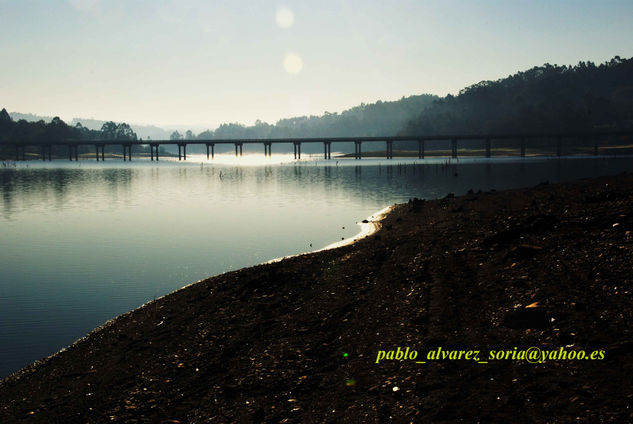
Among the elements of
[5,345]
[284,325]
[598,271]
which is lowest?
[5,345]

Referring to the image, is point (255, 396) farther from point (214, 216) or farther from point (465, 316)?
point (214, 216)

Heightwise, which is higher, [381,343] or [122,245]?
[381,343]

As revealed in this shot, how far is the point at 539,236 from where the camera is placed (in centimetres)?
1831

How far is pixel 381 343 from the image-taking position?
11836mm

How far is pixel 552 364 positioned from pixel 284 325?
271 inches

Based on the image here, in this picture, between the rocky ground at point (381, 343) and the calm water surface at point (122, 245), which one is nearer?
the rocky ground at point (381, 343)

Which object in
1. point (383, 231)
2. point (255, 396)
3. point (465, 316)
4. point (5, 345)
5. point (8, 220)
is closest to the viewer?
point (255, 396)

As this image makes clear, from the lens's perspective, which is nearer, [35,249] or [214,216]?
[35,249]

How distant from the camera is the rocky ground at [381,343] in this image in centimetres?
902

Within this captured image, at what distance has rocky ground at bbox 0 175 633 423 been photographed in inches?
355

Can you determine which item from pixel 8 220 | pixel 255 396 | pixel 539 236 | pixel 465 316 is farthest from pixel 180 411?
pixel 8 220

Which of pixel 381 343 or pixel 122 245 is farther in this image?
pixel 122 245

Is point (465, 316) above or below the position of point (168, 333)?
above

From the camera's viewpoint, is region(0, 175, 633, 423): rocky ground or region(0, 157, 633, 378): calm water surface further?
region(0, 157, 633, 378): calm water surface
